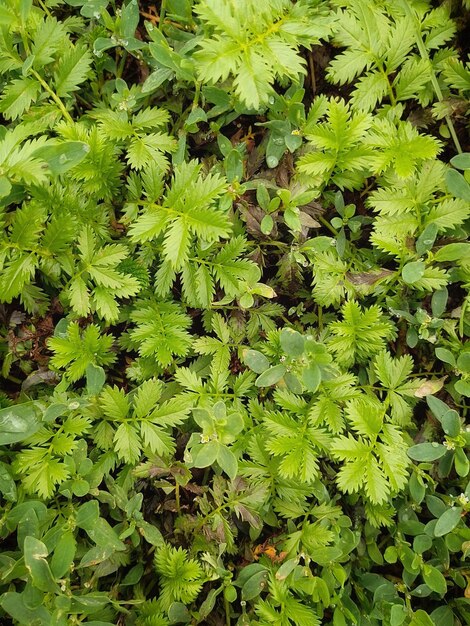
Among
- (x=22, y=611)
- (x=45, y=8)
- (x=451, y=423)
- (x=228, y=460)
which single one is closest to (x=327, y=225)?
(x=451, y=423)

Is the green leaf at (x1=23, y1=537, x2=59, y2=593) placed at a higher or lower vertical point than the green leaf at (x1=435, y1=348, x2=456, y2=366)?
lower

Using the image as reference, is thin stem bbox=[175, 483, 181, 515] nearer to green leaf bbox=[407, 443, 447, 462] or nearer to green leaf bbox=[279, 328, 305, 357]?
green leaf bbox=[279, 328, 305, 357]

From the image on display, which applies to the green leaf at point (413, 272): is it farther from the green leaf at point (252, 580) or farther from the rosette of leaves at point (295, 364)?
the green leaf at point (252, 580)

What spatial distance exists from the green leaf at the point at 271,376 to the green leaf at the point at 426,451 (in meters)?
0.54

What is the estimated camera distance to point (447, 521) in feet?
6.47

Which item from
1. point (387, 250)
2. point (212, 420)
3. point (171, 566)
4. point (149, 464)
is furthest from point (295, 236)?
point (171, 566)

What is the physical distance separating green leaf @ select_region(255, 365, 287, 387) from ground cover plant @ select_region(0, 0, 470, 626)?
0.01m

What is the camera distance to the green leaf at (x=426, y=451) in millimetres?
1956

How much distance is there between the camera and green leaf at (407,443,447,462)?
1.96 m

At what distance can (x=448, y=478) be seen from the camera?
7.14ft

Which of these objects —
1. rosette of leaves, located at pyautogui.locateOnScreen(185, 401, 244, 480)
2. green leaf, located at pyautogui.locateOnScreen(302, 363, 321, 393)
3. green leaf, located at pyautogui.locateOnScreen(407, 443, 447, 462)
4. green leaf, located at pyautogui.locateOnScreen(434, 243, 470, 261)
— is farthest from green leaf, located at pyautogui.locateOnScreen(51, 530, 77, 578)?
green leaf, located at pyautogui.locateOnScreen(434, 243, 470, 261)

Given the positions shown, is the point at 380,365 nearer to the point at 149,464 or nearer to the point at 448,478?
the point at 448,478

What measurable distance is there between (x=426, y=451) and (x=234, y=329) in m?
0.83

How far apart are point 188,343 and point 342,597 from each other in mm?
1119
